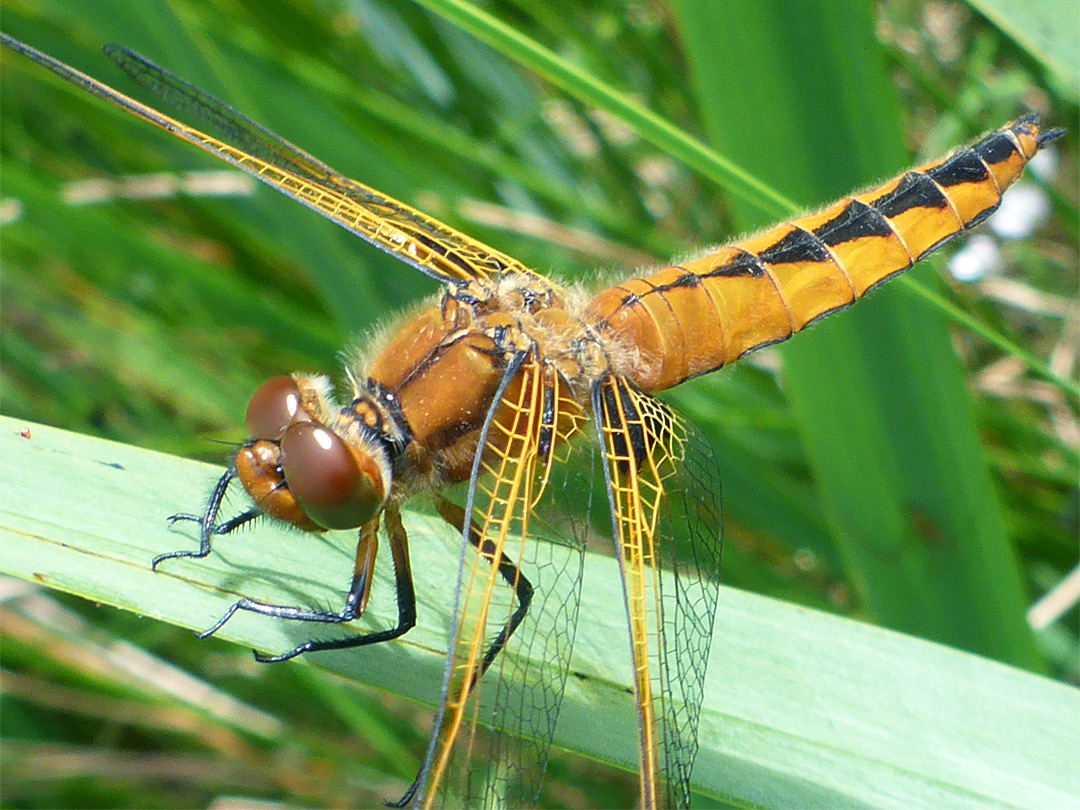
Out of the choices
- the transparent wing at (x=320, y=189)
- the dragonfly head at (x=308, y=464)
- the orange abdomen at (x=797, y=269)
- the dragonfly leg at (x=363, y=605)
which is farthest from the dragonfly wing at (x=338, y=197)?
the dragonfly leg at (x=363, y=605)

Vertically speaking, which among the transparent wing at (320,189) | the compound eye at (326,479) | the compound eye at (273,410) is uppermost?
the transparent wing at (320,189)

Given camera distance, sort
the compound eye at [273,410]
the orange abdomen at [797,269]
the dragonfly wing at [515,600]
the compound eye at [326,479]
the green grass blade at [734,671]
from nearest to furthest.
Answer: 1. the green grass blade at [734,671]
2. the dragonfly wing at [515,600]
3. the compound eye at [326,479]
4. the compound eye at [273,410]
5. the orange abdomen at [797,269]

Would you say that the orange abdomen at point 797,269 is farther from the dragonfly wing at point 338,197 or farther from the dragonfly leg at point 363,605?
the dragonfly leg at point 363,605

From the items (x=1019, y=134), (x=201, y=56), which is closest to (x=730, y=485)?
(x=1019, y=134)

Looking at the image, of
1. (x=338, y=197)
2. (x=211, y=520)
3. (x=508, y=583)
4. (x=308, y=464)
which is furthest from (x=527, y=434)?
(x=338, y=197)

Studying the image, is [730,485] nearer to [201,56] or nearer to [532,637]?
[532,637]

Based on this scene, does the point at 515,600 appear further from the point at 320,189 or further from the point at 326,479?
the point at 320,189
